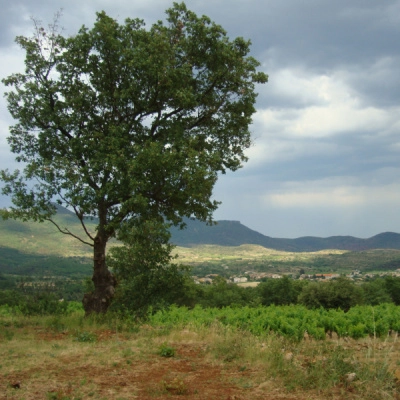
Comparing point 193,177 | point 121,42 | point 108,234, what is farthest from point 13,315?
point 121,42

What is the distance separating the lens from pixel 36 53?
602 inches

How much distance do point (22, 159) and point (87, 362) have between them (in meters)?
9.65

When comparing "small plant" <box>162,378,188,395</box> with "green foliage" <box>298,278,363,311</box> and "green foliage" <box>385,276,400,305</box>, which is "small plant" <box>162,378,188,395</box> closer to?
"green foliage" <box>298,278,363,311</box>

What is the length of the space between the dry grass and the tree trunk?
112 inches

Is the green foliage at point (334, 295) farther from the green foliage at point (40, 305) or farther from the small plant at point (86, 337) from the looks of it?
the small plant at point (86, 337)

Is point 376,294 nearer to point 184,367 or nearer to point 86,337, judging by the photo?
point 86,337

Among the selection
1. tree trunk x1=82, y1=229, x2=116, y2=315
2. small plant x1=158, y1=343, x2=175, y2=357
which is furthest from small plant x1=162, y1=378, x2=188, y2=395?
tree trunk x1=82, y1=229, x2=116, y2=315

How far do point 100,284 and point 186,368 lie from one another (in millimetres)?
7470

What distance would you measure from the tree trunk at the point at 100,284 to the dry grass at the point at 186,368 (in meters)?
2.85

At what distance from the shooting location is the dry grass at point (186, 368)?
702cm

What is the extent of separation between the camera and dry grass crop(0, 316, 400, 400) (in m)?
7.02

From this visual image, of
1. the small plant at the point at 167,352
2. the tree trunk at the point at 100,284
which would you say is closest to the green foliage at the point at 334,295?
the tree trunk at the point at 100,284

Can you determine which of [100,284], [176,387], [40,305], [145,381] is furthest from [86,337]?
[40,305]

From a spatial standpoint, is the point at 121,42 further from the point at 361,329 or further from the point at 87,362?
the point at 361,329
